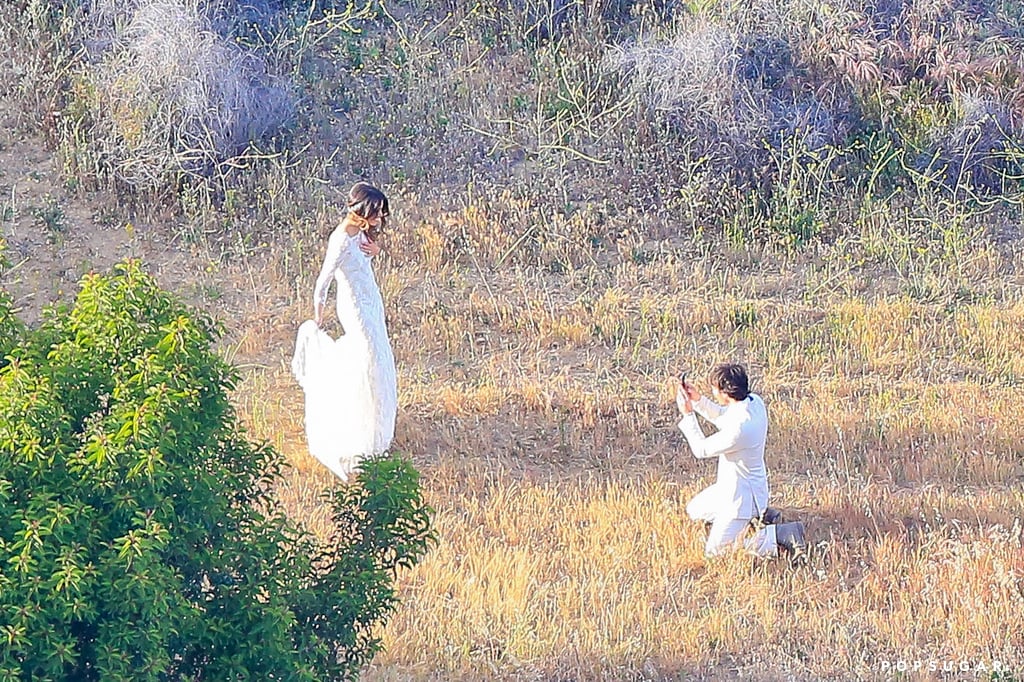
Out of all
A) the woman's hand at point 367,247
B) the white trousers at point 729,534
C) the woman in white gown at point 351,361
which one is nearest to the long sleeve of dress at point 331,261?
the woman in white gown at point 351,361

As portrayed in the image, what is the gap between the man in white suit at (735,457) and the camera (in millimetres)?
7164

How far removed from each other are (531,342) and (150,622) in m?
8.14

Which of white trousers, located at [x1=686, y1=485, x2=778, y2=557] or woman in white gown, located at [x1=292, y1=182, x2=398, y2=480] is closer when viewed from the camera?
white trousers, located at [x1=686, y1=485, x2=778, y2=557]

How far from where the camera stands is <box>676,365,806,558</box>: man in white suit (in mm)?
7164

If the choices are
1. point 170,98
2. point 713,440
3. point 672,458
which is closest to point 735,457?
point 713,440

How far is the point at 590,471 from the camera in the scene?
9.16 metres

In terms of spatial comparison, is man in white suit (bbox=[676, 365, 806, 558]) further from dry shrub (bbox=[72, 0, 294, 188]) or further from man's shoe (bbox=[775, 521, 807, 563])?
dry shrub (bbox=[72, 0, 294, 188])

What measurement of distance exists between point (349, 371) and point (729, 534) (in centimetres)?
257

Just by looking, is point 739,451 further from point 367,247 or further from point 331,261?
point 331,261

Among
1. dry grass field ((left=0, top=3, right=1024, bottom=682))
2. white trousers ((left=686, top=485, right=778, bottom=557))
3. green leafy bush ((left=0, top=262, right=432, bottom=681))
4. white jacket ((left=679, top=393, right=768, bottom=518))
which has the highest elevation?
green leafy bush ((left=0, top=262, right=432, bottom=681))

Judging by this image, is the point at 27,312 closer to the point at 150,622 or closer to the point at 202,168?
the point at 202,168

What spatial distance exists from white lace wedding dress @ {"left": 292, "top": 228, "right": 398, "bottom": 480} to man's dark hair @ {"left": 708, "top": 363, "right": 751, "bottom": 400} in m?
2.20

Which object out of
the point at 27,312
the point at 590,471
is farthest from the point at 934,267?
the point at 27,312

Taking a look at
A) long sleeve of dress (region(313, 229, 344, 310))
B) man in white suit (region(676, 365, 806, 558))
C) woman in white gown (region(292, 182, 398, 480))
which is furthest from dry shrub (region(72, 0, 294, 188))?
man in white suit (region(676, 365, 806, 558))
